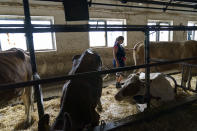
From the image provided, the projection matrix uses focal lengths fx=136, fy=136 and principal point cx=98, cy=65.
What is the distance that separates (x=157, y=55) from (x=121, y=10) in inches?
141

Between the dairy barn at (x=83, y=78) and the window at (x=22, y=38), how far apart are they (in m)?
0.03

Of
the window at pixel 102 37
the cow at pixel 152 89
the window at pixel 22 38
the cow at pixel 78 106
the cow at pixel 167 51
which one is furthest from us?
the window at pixel 102 37

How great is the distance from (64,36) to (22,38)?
1596mm

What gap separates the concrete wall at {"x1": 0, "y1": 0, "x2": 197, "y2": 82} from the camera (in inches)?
199

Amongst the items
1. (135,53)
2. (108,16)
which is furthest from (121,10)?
(135,53)

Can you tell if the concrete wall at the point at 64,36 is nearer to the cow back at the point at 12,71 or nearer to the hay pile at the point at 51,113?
the hay pile at the point at 51,113

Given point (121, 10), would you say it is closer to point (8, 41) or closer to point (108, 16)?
point (108, 16)

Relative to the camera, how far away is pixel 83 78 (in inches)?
66.7

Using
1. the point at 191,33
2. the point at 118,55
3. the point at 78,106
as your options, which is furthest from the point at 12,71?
the point at 191,33

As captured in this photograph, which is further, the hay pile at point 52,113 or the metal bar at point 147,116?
the hay pile at point 52,113

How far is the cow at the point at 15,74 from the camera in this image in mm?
2160

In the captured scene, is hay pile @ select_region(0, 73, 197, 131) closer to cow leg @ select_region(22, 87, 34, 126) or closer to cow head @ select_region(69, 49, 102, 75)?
cow leg @ select_region(22, 87, 34, 126)

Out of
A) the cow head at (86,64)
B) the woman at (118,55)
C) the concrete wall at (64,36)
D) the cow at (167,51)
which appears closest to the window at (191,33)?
the concrete wall at (64,36)

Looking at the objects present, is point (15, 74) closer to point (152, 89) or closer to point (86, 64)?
point (86, 64)
